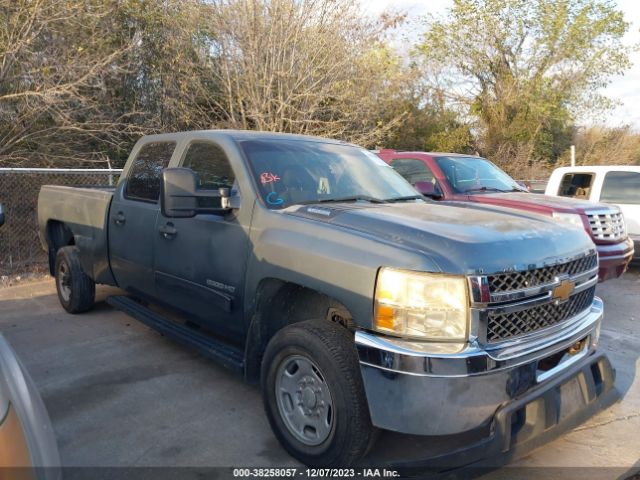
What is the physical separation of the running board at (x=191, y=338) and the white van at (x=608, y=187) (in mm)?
7391

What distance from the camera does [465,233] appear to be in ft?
9.35

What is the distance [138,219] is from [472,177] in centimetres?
480

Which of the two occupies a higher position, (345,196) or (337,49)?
(337,49)

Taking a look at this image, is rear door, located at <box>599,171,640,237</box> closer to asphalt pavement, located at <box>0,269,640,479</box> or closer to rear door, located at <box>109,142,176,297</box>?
asphalt pavement, located at <box>0,269,640,479</box>

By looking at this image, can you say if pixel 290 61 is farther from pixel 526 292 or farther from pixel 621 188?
pixel 526 292

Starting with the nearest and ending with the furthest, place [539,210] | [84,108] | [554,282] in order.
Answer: [554,282]
[539,210]
[84,108]

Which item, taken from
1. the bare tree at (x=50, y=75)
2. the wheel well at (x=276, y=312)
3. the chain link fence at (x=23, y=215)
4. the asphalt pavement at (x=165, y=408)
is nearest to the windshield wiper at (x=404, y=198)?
the wheel well at (x=276, y=312)

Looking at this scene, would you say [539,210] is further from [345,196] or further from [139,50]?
[139,50]

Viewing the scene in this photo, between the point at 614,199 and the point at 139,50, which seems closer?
the point at 614,199

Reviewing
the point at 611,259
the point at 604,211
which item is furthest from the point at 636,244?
the point at 611,259

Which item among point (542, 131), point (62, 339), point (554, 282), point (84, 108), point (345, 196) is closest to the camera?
point (554, 282)

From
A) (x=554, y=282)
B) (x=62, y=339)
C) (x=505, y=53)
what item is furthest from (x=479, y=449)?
(x=505, y=53)

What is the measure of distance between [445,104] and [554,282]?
22.1 metres

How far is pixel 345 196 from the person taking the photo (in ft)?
12.6
